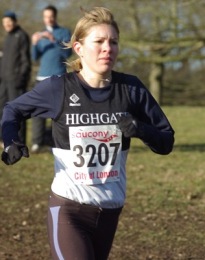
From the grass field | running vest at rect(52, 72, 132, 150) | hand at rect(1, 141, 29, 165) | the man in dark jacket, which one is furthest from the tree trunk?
hand at rect(1, 141, 29, 165)

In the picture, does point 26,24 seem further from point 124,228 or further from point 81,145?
point 81,145

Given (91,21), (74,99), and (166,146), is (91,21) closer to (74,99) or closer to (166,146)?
(74,99)

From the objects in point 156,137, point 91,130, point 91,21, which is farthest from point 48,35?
point 156,137

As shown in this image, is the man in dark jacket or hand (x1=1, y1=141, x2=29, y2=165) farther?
the man in dark jacket

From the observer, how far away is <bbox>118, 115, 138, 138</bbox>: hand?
3.18 m

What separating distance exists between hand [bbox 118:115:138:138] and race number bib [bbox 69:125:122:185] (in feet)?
0.64

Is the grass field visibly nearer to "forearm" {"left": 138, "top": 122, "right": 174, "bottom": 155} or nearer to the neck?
"forearm" {"left": 138, "top": 122, "right": 174, "bottom": 155}

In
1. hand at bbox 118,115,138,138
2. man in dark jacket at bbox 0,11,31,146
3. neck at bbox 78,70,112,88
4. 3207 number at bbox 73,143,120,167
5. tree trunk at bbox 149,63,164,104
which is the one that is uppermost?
neck at bbox 78,70,112,88

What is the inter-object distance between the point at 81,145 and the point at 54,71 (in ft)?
20.1

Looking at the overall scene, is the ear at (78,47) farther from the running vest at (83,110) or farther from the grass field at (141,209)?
the grass field at (141,209)

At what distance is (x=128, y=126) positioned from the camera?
3.19 meters

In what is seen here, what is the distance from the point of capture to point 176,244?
18.7 feet

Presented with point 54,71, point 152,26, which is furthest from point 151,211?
point 152,26

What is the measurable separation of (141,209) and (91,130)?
3.64 m
